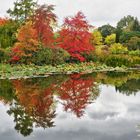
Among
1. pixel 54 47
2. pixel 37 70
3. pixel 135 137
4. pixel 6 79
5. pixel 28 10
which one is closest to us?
pixel 135 137

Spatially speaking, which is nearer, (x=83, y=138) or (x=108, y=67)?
(x=83, y=138)

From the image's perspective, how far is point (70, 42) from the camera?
40.4 m

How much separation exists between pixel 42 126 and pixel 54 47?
26260 mm

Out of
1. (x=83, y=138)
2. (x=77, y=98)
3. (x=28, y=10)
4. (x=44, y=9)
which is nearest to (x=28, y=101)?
(x=77, y=98)

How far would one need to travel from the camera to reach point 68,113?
14.1 m

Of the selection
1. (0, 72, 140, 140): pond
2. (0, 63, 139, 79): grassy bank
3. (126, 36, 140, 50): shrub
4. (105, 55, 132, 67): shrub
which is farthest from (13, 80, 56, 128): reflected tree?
(126, 36, 140, 50): shrub

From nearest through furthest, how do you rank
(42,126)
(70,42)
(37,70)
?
1. (42,126)
2. (37,70)
3. (70,42)

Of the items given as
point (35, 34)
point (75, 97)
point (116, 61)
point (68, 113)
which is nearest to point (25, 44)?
point (35, 34)

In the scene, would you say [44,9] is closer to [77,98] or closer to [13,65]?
[13,65]

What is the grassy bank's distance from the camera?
30344 mm

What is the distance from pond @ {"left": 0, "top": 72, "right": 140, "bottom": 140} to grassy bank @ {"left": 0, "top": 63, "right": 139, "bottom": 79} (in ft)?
28.2

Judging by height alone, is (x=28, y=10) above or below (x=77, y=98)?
above

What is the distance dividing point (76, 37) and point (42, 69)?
7792 millimetres

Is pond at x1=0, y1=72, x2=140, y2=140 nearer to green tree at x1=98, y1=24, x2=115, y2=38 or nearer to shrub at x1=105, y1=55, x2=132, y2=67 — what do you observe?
shrub at x1=105, y1=55, x2=132, y2=67
